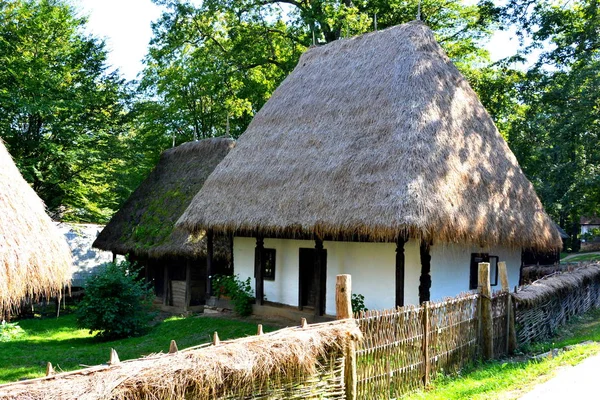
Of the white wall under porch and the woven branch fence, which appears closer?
the woven branch fence

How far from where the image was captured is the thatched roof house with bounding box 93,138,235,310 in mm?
17734

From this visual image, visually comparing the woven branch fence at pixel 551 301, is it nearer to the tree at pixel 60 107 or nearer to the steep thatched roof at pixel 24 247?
the steep thatched roof at pixel 24 247

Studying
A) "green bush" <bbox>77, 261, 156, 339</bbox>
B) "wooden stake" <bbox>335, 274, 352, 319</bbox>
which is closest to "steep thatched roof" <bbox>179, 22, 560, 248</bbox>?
"green bush" <bbox>77, 261, 156, 339</bbox>

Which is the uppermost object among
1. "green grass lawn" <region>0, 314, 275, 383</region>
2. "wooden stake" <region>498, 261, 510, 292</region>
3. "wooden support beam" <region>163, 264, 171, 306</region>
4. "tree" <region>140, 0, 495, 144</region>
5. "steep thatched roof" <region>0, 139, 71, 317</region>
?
"tree" <region>140, 0, 495, 144</region>

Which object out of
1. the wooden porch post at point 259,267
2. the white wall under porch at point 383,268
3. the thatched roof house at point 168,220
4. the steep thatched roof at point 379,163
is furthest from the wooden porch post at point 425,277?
the thatched roof house at point 168,220

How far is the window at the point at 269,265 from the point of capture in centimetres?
1549

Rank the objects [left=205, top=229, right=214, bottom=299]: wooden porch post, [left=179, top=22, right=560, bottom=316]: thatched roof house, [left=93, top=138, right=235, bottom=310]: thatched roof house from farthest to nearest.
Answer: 1. [left=93, top=138, right=235, bottom=310]: thatched roof house
2. [left=205, top=229, right=214, bottom=299]: wooden porch post
3. [left=179, top=22, right=560, bottom=316]: thatched roof house

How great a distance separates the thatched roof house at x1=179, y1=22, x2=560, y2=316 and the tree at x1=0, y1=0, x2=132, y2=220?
8357mm

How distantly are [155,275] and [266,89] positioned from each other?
31.3ft

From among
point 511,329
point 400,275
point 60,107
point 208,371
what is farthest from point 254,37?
point 208,371

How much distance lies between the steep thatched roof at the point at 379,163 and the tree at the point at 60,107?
8348 millimetres

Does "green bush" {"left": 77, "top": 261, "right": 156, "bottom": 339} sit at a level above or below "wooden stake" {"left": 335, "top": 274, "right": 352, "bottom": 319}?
below

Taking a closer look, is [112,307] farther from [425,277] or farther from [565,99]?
[565,99]

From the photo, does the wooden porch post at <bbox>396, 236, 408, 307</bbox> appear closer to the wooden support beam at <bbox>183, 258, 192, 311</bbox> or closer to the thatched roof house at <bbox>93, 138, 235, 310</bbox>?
the thatched roof house at <bbox>93, 138, 235, 310</bbox>
